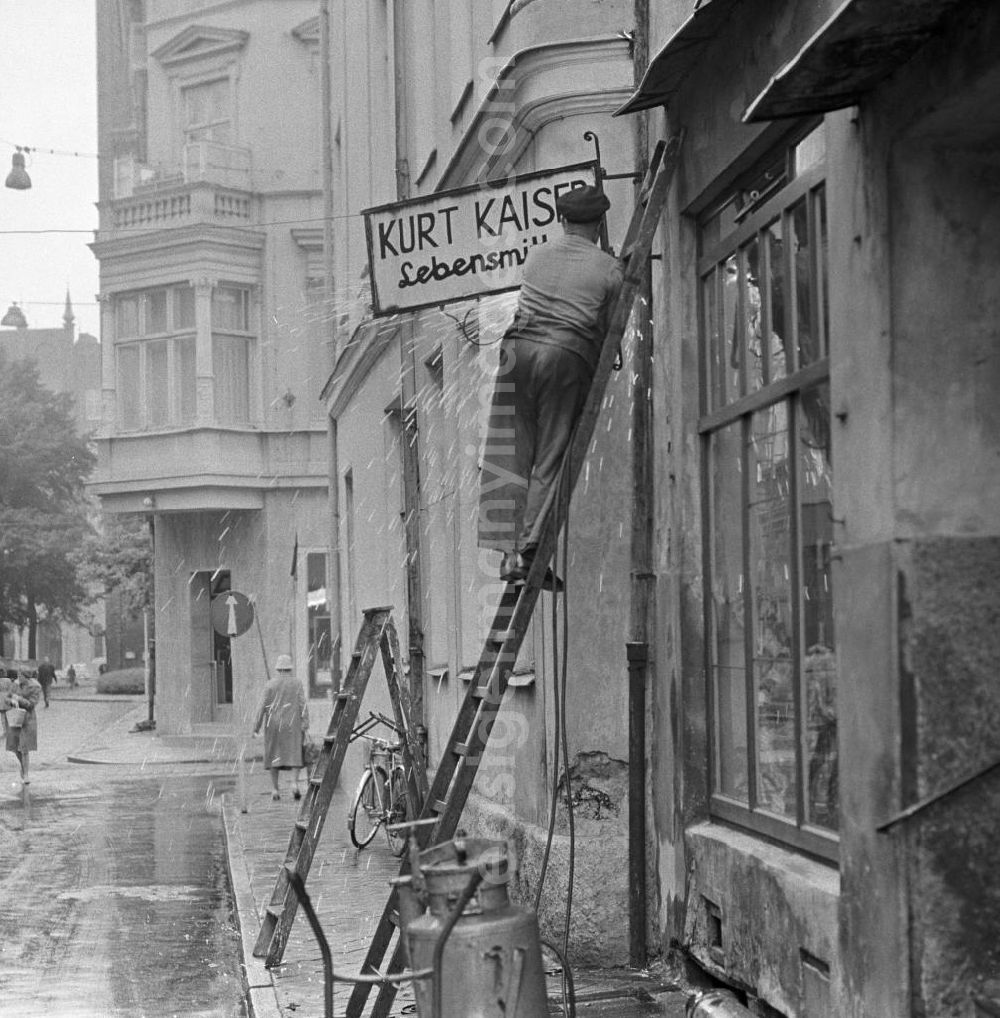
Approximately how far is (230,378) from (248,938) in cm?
2265

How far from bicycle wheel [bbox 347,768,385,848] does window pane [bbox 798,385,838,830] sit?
8.40 metres

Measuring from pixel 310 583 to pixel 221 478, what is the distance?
257 centimetres

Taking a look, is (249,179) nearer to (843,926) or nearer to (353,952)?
(353,952)

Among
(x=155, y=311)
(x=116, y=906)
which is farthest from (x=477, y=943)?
(x=155, y=311)

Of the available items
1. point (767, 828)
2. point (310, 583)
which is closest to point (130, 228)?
point (310, 583)

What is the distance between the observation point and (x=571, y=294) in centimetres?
743

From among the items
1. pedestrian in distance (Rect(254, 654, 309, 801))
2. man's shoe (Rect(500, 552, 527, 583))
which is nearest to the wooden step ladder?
man's shoe (Rect(500, 552, 527, 583))

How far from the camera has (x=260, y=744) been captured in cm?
3200

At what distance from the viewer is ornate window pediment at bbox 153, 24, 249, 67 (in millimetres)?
32875

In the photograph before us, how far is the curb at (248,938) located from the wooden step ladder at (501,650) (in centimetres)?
133

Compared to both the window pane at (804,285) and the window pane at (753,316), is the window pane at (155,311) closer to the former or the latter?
the window pane at (753,316)

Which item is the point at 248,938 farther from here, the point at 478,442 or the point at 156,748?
the point at 156,748

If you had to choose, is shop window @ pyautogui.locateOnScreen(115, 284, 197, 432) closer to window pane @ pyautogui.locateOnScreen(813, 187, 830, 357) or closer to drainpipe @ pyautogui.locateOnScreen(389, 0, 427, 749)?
drainpipe @ pyautogui.locateOnScreen(389, 0, 427, 749)

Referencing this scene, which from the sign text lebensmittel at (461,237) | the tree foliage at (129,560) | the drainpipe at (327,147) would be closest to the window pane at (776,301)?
the sign text lebensmittel at (461,237)
